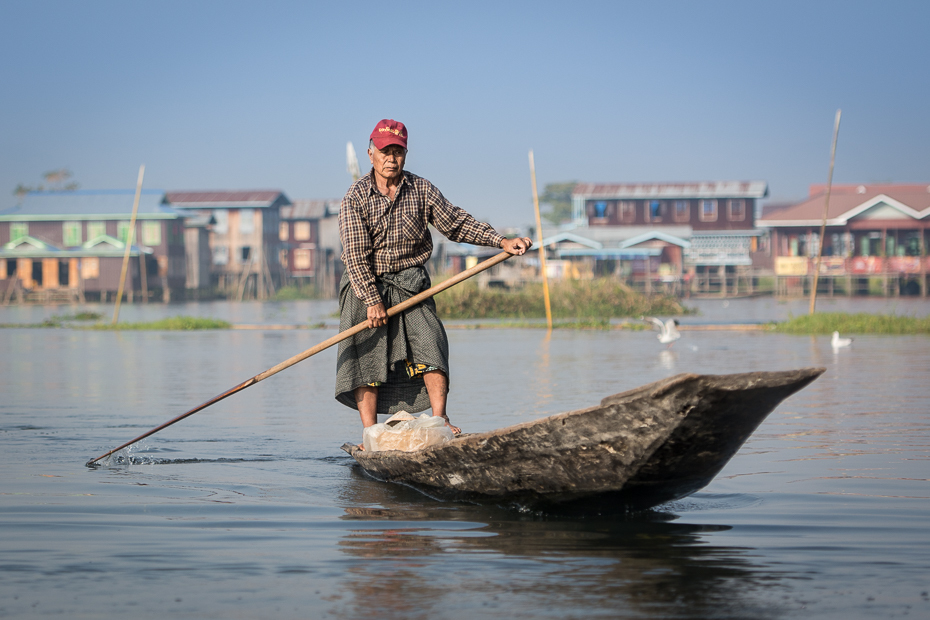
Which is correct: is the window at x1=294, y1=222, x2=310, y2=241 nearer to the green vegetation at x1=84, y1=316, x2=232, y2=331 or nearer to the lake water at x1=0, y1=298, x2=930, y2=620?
the green vegetation at x1=84, y1=316, x2=232, y2=331

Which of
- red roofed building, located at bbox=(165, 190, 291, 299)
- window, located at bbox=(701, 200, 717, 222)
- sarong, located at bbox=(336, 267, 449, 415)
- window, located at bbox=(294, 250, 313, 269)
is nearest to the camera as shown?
sarong, located at bbox=(336, 267, 449, 415)

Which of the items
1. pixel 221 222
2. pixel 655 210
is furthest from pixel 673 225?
pixel 221 222

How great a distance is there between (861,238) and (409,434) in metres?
39.4

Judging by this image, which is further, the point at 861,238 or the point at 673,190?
the point at 673,190

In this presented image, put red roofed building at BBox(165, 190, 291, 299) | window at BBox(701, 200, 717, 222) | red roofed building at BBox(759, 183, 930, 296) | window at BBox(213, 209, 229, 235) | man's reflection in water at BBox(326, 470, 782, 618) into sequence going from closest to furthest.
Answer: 1. man's reflection in water at BBox(326, 470, 782, 618)
2. red roofed building at BBox(759, 183, 930, 296)
3. window at BBox(701, 200, 717, 222)
4. red roofed building at BBox(165, 190, 291, 299)
5. window at BBox(213, 209, 229, 235)

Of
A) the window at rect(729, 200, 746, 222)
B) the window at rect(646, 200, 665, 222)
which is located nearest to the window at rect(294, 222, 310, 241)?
the window at rect(646, 200, 665, 222)

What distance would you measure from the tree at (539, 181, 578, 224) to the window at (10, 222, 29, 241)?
4361cm

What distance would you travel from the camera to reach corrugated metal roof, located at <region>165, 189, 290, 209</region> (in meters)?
47.3

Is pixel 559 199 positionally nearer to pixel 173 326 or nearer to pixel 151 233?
pixel 151 233

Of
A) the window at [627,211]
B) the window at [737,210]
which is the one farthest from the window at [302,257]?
the window at [737,210]

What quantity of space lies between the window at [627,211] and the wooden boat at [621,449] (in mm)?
41421

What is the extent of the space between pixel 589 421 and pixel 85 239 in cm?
4316

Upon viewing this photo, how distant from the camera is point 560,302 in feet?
78.1

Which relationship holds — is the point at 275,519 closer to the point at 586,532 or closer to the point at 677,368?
the point at 586,532
